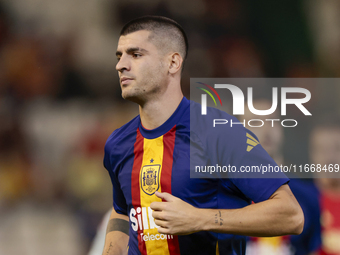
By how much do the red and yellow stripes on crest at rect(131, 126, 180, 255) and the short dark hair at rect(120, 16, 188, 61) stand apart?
0.48 meters

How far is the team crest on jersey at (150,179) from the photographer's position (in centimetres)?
149

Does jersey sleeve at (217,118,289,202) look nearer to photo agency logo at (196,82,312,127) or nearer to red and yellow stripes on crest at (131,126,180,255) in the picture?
red and yellow stripes on crest at (131,126,180,255)

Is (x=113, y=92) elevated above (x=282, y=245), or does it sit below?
above

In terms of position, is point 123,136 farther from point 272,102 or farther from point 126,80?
point 272,102

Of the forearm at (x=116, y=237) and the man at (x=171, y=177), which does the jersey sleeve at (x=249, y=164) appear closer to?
the man at (x=171, y=177)

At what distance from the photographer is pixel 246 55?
9.17 ft

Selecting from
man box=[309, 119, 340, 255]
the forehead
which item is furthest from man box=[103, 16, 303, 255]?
man box=[309, 119, 340, 255]

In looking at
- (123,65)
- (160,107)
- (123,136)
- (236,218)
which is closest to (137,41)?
(123,65)

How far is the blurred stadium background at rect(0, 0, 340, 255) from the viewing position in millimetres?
2723

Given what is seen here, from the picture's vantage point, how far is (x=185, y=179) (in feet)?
4.62

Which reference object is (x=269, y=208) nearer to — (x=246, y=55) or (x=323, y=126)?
(x=323, y=126)

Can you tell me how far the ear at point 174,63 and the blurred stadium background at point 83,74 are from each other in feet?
3.71

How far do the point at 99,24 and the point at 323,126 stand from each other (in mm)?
2285

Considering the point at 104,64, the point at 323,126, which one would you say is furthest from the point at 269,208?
the point at 104,64
